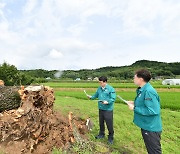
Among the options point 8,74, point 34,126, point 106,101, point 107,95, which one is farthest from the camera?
point 8,74

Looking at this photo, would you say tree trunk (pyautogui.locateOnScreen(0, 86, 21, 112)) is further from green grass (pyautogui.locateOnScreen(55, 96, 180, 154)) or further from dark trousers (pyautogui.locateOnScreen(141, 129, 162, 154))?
dark trousers (pyautogui.locateOnScreen(141, 129, 162, 154))

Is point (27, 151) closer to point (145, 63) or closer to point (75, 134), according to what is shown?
point (75, 134)

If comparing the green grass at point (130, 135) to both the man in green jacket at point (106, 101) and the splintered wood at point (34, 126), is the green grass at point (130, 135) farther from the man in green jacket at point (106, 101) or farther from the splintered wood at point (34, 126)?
the splintered wood at point (34, 126)

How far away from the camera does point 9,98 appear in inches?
261

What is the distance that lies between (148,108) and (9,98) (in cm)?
376

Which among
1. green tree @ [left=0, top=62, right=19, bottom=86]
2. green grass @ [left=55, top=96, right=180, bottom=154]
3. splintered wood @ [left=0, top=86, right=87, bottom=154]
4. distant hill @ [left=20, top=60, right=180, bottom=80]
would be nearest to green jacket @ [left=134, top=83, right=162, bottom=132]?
green grass @ [left=55, top=96, right=180, bottom=154]

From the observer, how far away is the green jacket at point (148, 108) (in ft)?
15.0

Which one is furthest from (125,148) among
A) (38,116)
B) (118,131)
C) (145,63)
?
(145,63)

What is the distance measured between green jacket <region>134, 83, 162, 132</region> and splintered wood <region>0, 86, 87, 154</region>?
2.20m

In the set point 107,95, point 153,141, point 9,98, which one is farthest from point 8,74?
point 153,141

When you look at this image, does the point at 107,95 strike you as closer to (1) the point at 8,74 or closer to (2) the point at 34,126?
(2) the point at 34,126

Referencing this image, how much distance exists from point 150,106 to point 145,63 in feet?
351

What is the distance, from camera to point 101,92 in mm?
6789

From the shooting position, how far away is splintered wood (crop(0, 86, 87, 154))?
5.50 metres
